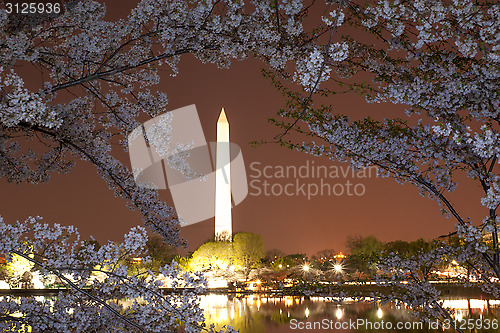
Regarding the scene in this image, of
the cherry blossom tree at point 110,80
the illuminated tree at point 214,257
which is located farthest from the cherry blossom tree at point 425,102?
the illuminated tree at point 214,257

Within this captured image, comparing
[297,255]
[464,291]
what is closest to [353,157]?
[464,291]

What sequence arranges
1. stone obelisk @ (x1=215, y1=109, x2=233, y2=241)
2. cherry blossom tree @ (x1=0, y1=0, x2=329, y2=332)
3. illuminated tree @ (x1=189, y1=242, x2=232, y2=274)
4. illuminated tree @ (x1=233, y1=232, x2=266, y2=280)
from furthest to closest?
illuminated tree @ (x1=233, y1=232, x2=266, y2=280) < illuminated tree @ (x1=189, y1=242, x2=232, y2=274) < stone obelisk @ (x1=215, y1=109, x2=233, y2=241) < cherry blossom tree @ (x1=0, y1=0, x2=329, y2=332)

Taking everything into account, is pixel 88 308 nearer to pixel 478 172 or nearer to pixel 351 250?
pixel 478 172

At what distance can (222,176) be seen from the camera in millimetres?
53219

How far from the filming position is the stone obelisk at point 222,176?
5211 cm

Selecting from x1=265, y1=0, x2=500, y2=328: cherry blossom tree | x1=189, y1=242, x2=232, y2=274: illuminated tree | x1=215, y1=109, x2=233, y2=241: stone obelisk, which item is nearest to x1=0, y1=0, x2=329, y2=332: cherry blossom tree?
x1=265, y1=0, x2=500, y2=328: cherry blossom tree

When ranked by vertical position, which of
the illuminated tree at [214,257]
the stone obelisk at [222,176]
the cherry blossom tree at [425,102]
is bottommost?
the cherry blossom tree at [425,102]

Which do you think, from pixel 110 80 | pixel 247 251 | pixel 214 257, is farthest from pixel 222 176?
pixel 110 80

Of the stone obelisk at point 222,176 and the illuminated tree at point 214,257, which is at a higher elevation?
the stone obelisk at point 222,176

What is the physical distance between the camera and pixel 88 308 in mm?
4324

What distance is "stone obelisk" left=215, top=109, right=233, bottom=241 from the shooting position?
5211 cm

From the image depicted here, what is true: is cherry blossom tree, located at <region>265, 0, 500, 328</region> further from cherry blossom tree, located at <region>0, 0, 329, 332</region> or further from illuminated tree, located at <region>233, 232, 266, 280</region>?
illuminated tree, located at <region>233, 232, 266, 280</region>

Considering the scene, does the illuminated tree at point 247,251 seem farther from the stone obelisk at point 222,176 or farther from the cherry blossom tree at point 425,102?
the cherry blossom tree at point 425,102

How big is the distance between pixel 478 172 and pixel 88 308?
3.87 metres
